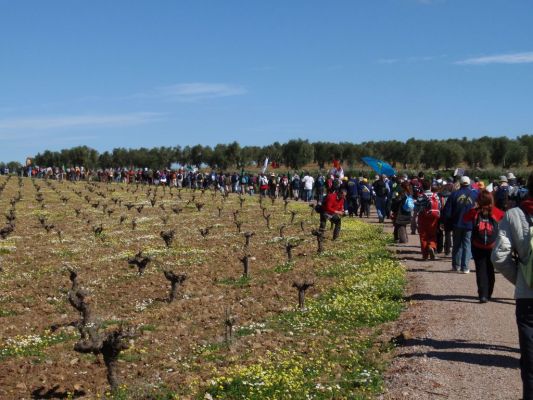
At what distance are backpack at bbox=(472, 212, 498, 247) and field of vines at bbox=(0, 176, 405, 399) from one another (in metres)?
2.20

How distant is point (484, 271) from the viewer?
12.5 meters

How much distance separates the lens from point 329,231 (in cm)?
2725

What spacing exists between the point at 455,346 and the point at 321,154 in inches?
4597

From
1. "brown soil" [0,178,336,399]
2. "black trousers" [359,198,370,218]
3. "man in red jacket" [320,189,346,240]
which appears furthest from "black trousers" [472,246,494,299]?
"black trousers" [359,198,370,218]

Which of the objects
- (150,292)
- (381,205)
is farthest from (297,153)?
(150,292)

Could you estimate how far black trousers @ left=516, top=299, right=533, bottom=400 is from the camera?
280 inches

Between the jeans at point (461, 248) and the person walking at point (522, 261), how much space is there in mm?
8225

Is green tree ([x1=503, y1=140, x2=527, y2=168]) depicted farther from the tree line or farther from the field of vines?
the field of vines

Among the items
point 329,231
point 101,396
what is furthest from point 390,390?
point 329,231

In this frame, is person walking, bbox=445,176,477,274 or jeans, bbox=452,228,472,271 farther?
jeans, bbox=452,228,472,271

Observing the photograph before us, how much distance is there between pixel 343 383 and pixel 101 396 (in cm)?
349

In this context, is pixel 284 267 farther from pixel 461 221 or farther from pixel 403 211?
pixel 461 221

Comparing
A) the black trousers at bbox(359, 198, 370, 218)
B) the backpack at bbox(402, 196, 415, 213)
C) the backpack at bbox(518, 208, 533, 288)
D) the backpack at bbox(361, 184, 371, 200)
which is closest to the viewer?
the backpack at bbox(518, 208, 533, 288)

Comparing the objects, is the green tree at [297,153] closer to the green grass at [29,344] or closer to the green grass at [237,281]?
the green grass at [237,281]
